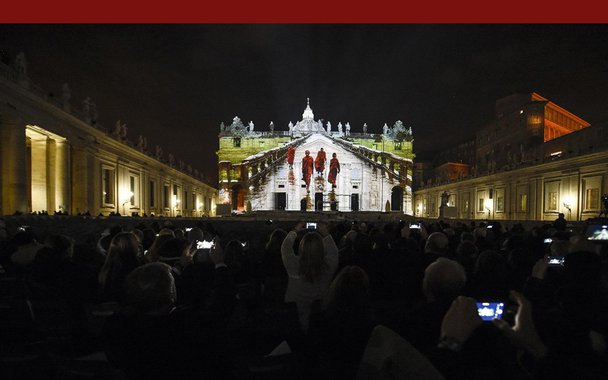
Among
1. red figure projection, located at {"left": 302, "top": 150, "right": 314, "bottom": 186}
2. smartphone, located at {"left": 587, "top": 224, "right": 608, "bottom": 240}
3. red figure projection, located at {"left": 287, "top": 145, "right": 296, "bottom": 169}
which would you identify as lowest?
smartphone, located at {"left": 587, "top": 224, "right": 608, "bottom": 240}

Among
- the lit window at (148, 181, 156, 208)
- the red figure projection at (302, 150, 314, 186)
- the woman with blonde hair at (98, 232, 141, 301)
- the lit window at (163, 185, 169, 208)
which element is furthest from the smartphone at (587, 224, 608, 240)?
the lit window at (163, 185, 169, 208)

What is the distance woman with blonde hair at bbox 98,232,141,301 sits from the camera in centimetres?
402

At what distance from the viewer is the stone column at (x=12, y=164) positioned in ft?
61.2

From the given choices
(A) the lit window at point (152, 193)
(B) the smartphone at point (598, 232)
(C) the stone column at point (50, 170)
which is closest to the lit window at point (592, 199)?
(B) the smartphone at point (598, 232)

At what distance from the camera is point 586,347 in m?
2.37

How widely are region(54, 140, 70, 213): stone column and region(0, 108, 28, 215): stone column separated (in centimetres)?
506

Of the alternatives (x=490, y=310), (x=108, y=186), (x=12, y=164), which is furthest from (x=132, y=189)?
(x=490, y=310)

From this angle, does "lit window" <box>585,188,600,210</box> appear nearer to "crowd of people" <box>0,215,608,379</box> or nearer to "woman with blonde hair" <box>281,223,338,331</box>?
"crowd of people" <box>0,215,608,379</box>

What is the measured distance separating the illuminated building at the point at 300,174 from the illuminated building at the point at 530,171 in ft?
25.3

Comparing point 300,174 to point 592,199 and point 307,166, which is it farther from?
point 592,199

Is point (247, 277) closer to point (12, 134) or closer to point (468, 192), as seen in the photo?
point (12, 134)

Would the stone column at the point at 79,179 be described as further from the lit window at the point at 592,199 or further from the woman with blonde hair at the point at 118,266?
the lit window at the point at 592,199

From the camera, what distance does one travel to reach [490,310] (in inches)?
119

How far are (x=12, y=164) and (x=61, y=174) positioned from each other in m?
5.43
